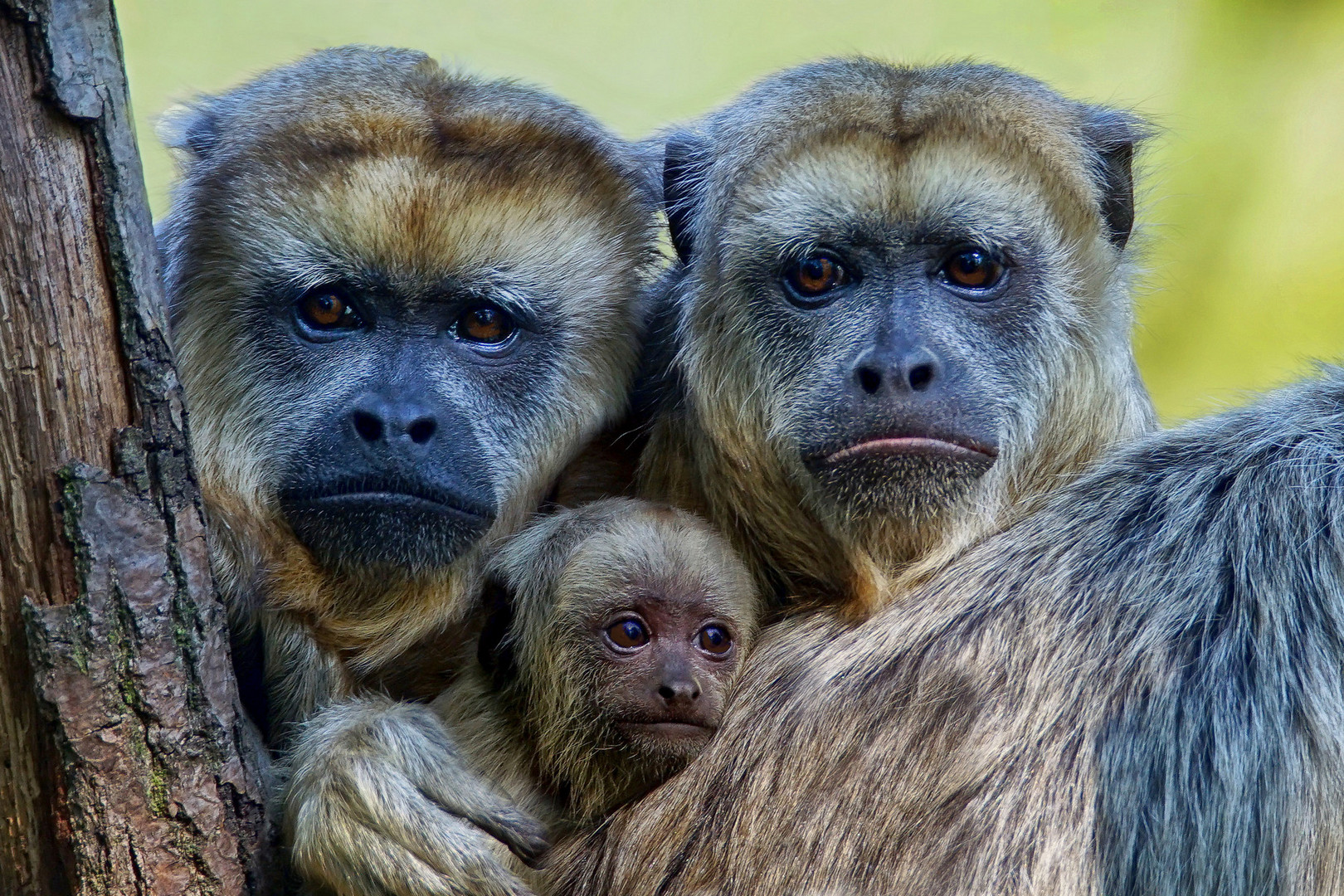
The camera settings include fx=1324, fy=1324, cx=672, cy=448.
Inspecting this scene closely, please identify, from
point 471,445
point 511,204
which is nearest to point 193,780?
point 471,445

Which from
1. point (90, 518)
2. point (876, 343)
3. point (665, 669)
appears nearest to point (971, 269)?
point (876, 343)

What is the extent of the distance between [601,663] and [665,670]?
15cm

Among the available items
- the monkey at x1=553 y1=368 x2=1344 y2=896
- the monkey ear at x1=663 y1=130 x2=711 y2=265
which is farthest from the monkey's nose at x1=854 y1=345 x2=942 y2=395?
the monkey ear at x1=663 y1=130 x2=711 y2=265

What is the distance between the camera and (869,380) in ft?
8.43

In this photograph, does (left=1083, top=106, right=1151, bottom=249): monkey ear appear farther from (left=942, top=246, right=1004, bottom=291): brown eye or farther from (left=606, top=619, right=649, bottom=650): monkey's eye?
(left=606, top=619, right=649, bottom=650): monkey's eye

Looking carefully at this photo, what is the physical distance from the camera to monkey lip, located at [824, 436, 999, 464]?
8.39 feet

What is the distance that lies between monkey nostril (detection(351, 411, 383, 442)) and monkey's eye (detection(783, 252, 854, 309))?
89cm

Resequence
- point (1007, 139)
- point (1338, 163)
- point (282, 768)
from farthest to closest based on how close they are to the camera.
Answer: point (1338, 163), point (1007, 139), point (282, 768)

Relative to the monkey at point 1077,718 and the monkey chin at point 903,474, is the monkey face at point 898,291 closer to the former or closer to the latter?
the monkey chin at point 903,474

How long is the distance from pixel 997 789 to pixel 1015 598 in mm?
395

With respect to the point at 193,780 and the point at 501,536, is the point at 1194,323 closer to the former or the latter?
the point at 501,536

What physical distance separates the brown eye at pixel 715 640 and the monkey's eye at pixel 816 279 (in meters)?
0.70

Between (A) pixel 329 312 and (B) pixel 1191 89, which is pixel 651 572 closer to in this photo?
(A) pixel 329 312

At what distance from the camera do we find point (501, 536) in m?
2.94
